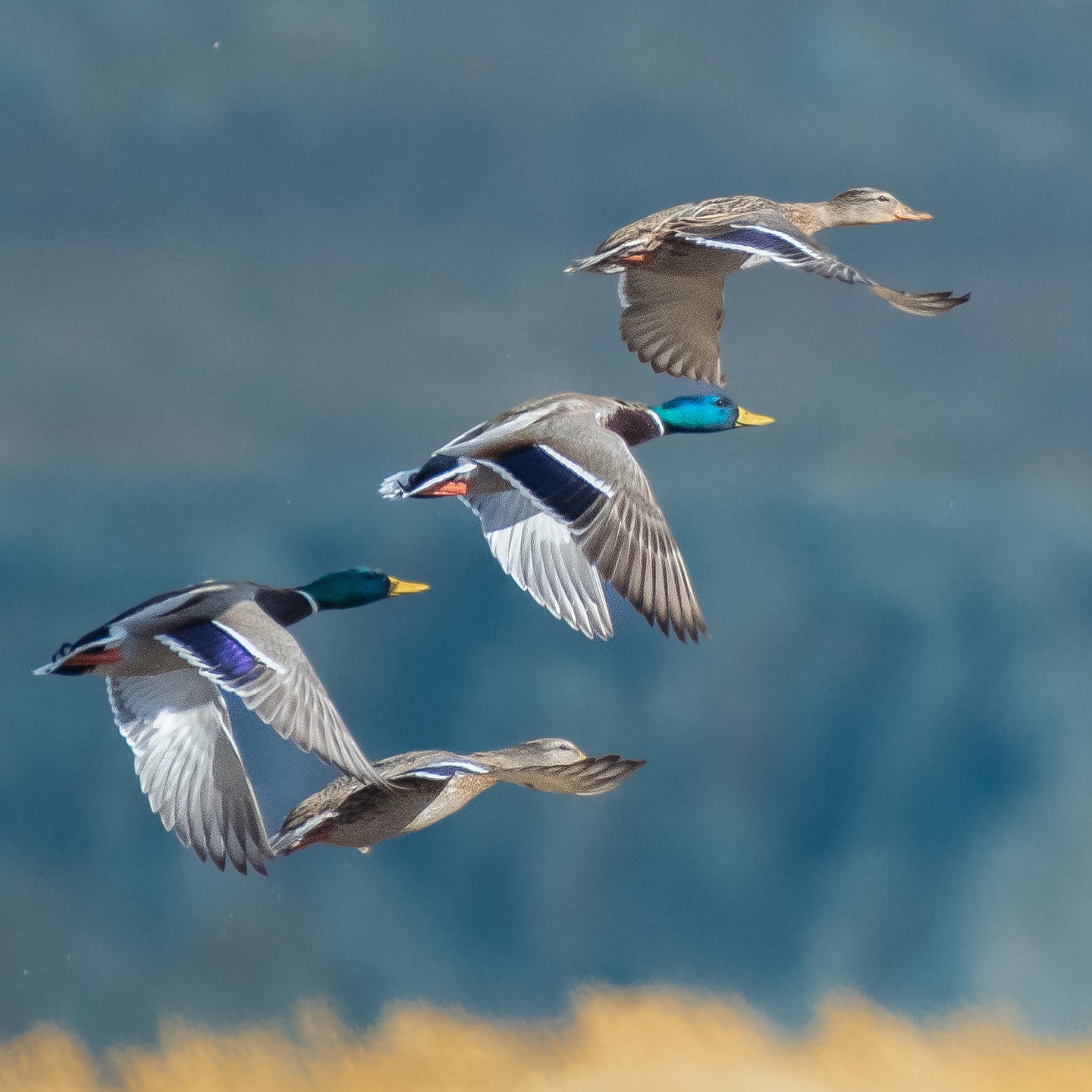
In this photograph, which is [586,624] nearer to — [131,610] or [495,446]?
[495,446]

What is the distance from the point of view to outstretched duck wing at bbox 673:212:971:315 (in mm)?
5809

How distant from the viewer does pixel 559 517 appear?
588cm

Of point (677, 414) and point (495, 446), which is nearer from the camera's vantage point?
point (495, 446)

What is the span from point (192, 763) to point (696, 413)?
83.7 inches

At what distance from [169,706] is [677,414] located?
6.68 feet

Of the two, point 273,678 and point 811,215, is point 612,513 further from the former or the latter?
point 811,215

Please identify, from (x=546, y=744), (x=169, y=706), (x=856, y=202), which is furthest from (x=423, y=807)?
(x=856, y=202)

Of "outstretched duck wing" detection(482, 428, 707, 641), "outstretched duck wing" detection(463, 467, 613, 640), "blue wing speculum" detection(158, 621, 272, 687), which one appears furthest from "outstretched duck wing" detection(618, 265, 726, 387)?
"blue wing speculum" detection(158, 621, 272, 687)

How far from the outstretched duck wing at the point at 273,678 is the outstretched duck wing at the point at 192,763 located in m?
0.68

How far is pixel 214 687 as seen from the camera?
6.86 metres

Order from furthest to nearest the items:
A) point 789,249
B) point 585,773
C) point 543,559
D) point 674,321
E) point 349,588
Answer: point 674,321
point 349,588
point 543,559
point 585,773
point 789,249

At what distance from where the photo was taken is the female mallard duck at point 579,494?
5785mm

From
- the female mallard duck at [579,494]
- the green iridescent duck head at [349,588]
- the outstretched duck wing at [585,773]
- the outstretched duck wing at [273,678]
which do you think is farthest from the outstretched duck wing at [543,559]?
the outstretched duck wing at [273,678]

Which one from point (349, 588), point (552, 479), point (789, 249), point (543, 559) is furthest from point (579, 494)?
point (349, 588)
